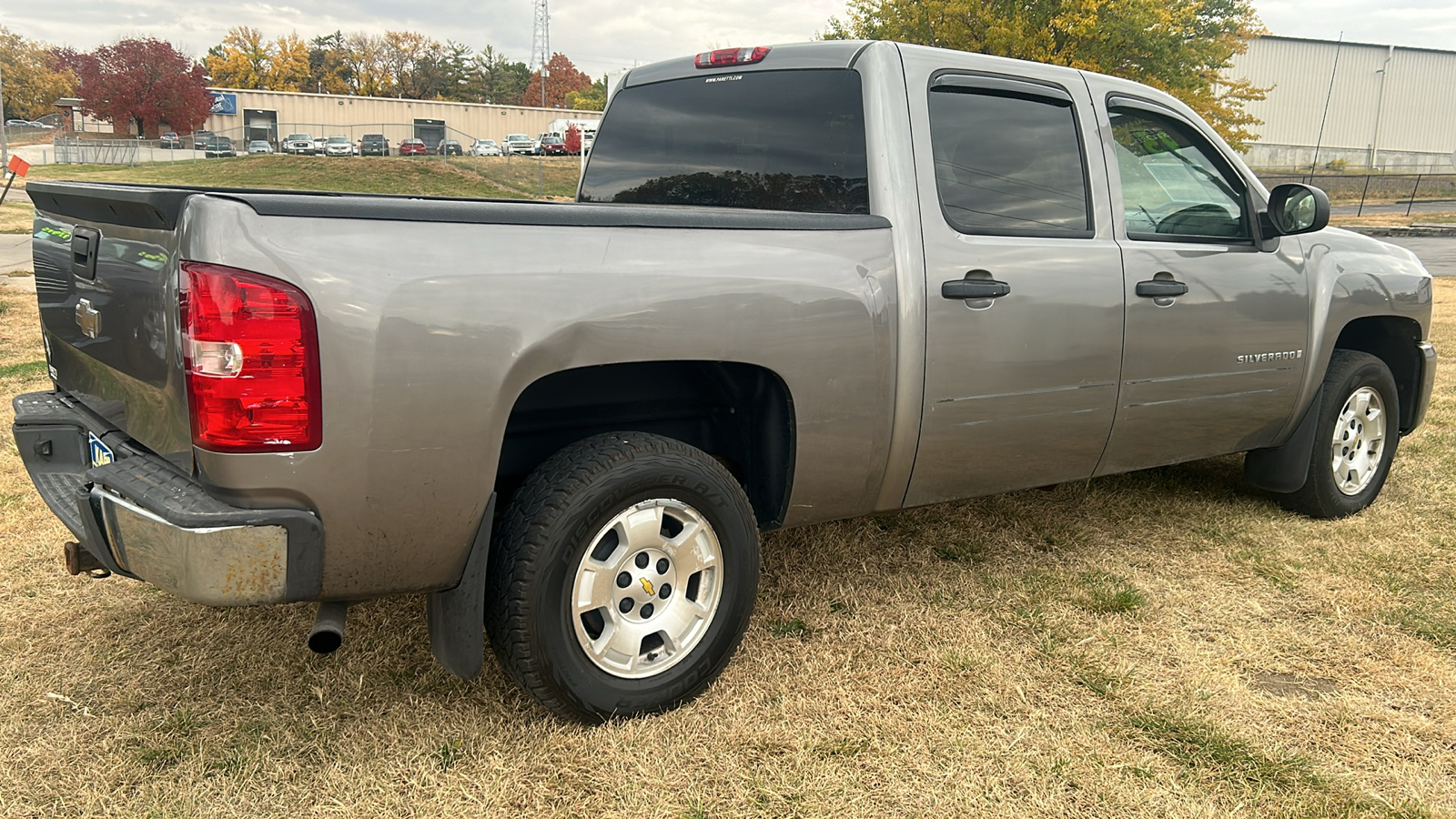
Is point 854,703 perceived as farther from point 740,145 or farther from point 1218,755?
point 740,145

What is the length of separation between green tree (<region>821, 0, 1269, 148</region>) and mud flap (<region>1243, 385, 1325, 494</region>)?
2392 cm

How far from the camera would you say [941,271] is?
10.6ft

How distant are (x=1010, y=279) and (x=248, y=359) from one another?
2.23m

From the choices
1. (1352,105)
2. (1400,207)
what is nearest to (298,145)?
(1400,207)

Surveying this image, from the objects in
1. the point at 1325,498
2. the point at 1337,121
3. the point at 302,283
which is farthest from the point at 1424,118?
the point at 302,283

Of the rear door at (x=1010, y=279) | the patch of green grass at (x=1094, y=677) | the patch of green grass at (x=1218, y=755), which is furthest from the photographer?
the rear door at (x=1010, y=279)

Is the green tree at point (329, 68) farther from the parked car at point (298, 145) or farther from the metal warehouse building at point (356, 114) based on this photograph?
the parked car at point (298, 145)

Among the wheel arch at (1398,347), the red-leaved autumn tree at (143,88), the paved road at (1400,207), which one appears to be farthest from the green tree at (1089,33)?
the red-leaved autumn tree at (143,88)

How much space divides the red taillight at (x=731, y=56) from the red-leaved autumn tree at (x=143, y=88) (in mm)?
68487

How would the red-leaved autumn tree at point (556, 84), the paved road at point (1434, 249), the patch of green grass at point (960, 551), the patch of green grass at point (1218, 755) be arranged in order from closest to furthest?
the patch of green grass at point (1218, 755) < the patch of green grass at point (960, 551) < the paved road at point (1434, 249) < the red-leaved autumn tree at point (556, 84)

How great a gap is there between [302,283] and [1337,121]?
69921mm

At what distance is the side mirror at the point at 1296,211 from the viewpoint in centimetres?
405

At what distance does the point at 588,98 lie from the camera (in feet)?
322

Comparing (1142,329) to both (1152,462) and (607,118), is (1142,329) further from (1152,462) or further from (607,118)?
(607,118)
